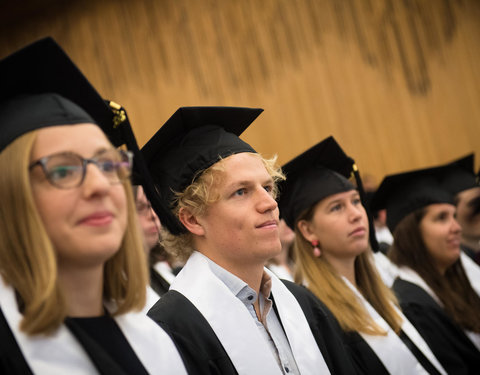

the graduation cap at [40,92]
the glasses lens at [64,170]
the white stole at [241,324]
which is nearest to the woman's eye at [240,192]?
the white stole at [241,324]

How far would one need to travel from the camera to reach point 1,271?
1.21 m

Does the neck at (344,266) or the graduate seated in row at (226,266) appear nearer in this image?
the graduate seated in row at (226,266)

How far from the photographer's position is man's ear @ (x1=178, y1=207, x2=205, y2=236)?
221 centimetres

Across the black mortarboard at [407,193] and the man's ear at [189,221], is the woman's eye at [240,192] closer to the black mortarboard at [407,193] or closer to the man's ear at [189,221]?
the man's ear at [189,221]

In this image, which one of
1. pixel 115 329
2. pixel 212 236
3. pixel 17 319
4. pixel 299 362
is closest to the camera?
pixel 17 319

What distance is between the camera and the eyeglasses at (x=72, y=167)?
118cm

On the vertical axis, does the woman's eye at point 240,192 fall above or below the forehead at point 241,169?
below

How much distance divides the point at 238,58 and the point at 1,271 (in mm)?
7109

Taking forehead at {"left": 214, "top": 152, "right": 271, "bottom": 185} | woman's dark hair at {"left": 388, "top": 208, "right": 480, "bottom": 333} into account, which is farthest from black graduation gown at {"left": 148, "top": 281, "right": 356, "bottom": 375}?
woman's dark hair at {"left": 388, "top": 208, "right": 480, "bottom": 333}

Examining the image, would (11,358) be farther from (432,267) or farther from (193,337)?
(432,267)

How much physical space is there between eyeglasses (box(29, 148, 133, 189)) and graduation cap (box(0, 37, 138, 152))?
0.39 ft

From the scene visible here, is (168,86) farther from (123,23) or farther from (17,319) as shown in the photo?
(17,319)

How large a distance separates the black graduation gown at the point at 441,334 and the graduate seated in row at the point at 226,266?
1413 millimetres

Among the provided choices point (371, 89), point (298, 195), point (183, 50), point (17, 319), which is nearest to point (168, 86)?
point (183, 50)
